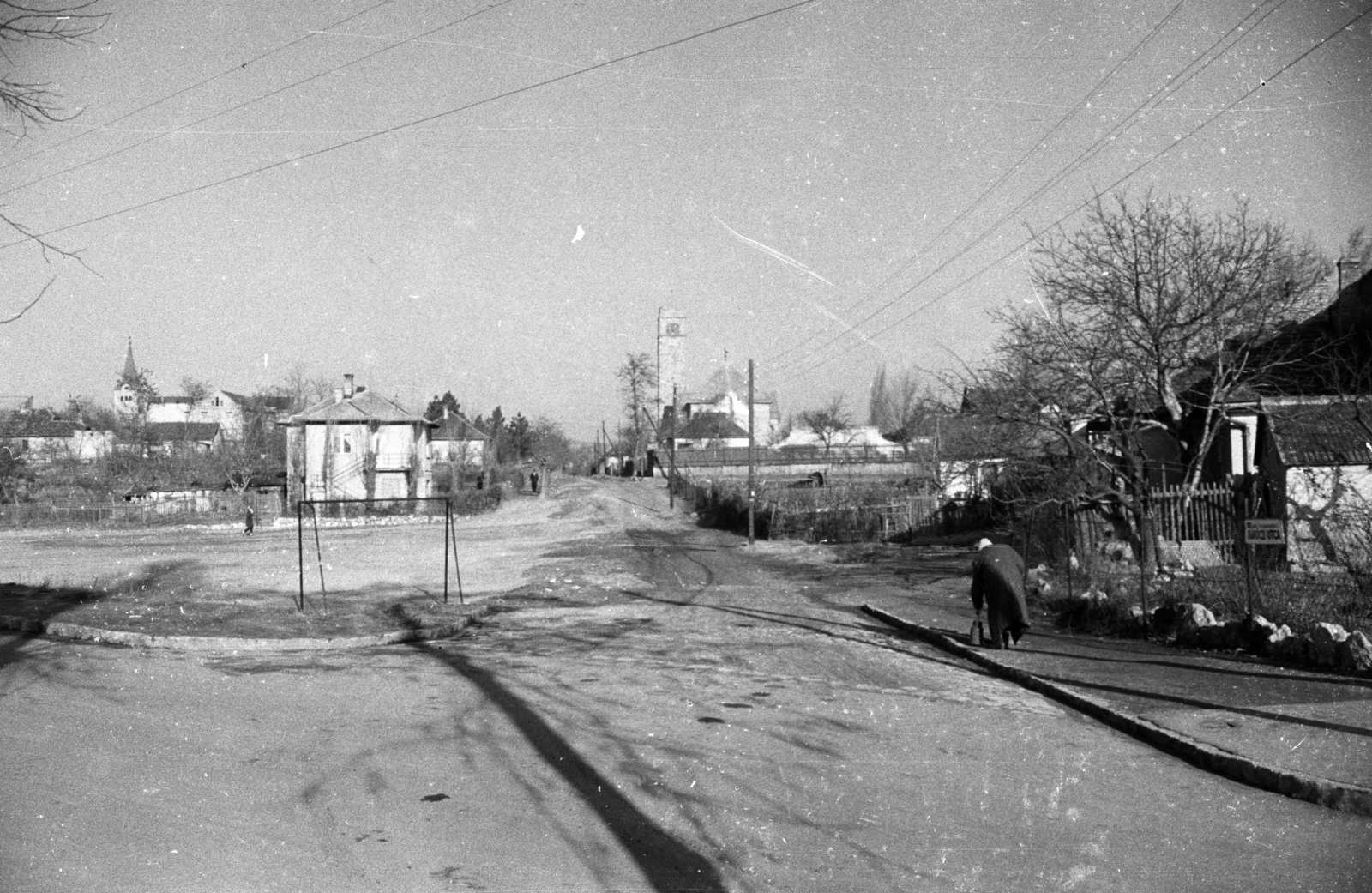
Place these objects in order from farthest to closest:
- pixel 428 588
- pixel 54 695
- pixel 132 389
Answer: pixel 132 389 → pixel 428 588 → pixel 54 695

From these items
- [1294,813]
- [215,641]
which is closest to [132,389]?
[215,641]

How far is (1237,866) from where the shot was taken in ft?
19.2

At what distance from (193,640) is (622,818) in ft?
34.6

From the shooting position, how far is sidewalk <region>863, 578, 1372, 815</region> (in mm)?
7547

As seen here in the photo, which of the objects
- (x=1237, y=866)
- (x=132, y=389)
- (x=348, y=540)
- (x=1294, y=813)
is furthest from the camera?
(x=132, y=389)

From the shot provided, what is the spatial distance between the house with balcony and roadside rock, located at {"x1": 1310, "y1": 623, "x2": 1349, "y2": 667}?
6294 cm

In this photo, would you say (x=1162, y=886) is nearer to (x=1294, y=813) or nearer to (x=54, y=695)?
(x=1294, y=813)

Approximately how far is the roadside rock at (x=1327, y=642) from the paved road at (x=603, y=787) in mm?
3413

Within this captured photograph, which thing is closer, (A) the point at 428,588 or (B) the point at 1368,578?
(B) the point at 1368,578

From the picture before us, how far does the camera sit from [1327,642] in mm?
11445

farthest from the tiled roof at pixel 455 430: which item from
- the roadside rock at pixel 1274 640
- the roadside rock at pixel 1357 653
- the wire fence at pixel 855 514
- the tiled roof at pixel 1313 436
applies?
the roadside rock at pixel 1357 653

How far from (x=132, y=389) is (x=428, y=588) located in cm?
7425

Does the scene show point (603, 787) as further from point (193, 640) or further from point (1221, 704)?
point (193, 640)

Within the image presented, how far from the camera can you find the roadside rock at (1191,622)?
44.4 ft
